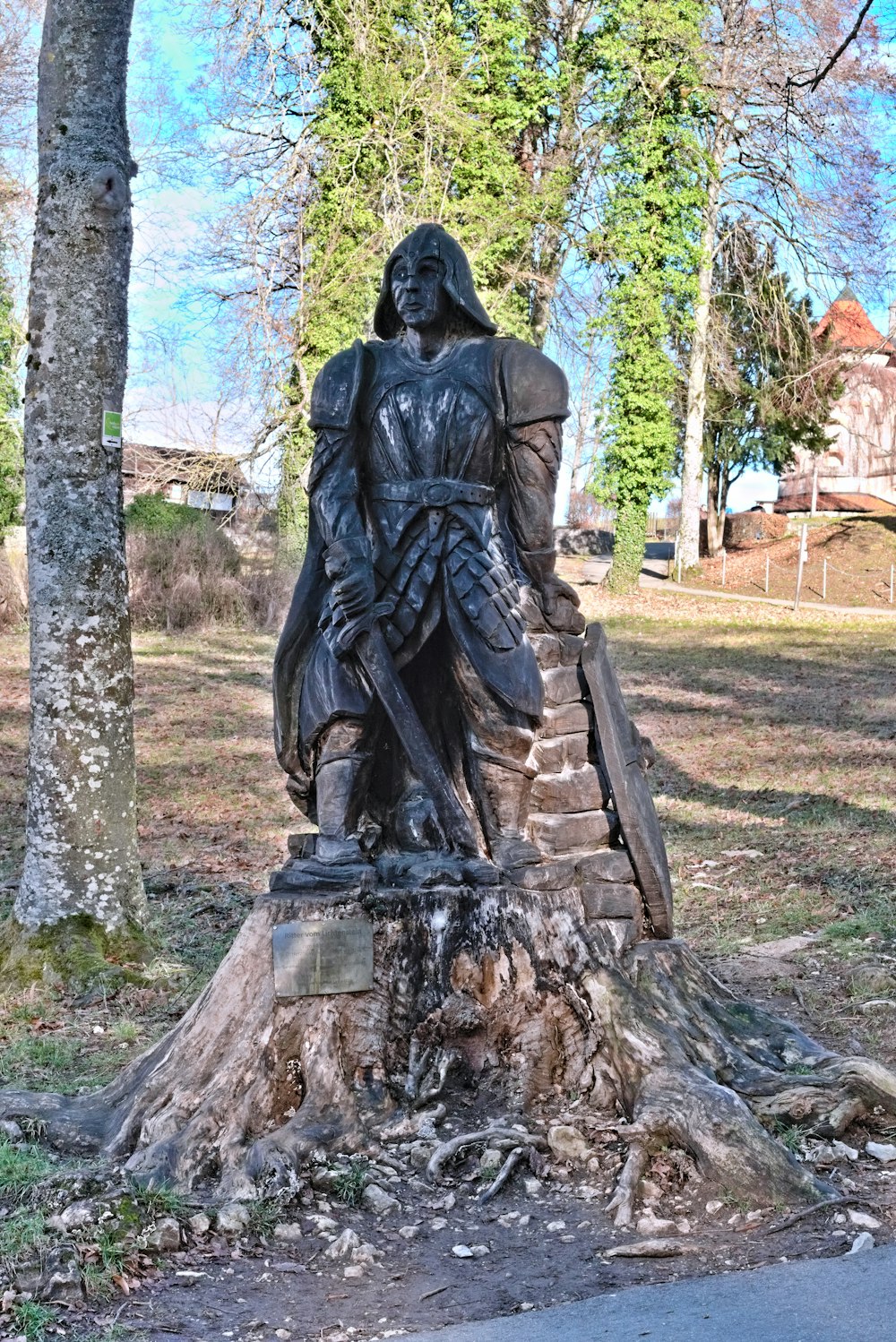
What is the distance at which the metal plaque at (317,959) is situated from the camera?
15.2 feet

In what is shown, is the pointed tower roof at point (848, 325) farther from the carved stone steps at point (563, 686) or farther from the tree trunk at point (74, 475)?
the carved stone steps at point (563, 686)

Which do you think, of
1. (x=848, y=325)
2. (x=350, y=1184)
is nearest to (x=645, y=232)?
(x=848, y=325)

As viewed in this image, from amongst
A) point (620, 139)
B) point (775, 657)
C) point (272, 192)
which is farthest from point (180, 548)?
point (620, 139)

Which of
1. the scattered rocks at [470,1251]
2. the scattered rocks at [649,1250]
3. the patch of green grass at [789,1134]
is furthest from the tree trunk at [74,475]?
the scattered rocks at [649,1250]

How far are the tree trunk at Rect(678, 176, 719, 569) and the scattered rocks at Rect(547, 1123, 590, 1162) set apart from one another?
27220 mm

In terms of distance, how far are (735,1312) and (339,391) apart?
10.7 feet

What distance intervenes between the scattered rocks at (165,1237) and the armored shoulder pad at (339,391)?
8.99 ft

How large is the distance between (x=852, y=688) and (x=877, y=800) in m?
6.29

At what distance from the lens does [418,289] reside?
5.17 meters

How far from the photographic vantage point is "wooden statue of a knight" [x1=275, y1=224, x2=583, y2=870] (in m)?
5.09

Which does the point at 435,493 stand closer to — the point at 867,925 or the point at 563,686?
the point at 563,686

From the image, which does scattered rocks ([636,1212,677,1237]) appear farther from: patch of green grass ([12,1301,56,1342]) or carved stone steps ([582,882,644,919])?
patch of green grass ([12,1301,56,1342])

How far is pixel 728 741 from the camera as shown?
14.0 m

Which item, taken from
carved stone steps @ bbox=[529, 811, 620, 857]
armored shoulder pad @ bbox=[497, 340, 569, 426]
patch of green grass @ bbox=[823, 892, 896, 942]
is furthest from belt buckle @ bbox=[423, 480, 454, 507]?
patch of green grass @ bbox=[823, 892, 896, 942]
